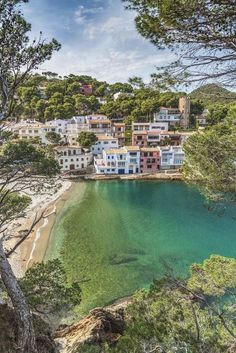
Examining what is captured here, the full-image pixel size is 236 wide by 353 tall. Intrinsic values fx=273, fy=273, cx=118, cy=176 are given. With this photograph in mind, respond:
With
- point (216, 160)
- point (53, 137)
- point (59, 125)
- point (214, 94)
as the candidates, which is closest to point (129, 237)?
point (216, 160)

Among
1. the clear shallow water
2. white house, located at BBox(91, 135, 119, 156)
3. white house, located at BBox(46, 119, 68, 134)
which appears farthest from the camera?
white house, located at BBox(46, 119, 68, 134)

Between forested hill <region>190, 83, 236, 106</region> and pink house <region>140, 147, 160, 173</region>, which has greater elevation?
forested hill <region>190, 83, 236, 106</region>

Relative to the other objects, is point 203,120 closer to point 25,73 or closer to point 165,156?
point 165,156

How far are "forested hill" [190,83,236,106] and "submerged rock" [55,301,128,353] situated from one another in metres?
6.56

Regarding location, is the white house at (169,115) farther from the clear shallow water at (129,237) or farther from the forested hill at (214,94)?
the forested hill at (214,94)

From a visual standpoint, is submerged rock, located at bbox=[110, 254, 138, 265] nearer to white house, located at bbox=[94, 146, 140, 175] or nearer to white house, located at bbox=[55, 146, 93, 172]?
white house, located at bbox=[94, 146, 140, 175]

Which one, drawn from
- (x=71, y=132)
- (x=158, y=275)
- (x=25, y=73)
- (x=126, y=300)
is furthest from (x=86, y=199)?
(x=25, y=73)

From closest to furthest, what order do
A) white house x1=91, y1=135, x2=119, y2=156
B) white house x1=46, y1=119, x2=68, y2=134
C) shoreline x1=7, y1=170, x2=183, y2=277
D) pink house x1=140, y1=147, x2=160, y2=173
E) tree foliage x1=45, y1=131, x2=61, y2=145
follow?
shoreline x1=7, y1=170, x2=183, y2=277, pink house x1=140, y1=147, x2=160, y2=173, tree foliage x1=45, y1=131, x2=61, y2=145, white house x1=91, y1=135, x2=119, y2=156, white house x1=46, y1=119, x2=68, y2=134

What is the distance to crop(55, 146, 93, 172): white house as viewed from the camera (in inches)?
1328

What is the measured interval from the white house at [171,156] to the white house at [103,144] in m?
6.83

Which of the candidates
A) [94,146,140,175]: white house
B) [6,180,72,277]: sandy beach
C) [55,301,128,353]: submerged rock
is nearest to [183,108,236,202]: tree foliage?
[55,301,128,353]: submerged rock

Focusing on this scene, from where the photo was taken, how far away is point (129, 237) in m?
17.9

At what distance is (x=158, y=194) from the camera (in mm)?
27422

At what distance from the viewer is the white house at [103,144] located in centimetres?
3681
